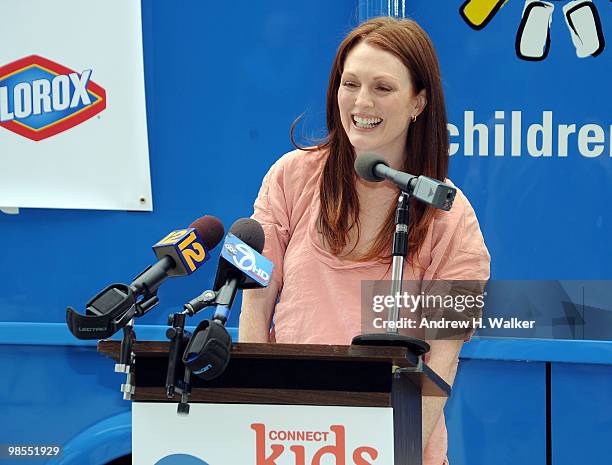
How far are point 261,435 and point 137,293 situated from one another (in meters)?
0.37

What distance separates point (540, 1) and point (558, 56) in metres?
0.18

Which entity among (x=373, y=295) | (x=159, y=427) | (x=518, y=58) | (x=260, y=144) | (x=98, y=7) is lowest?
(x=159, y=427)

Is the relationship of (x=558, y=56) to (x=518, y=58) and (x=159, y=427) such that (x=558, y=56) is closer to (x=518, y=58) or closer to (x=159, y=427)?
(x=518, y=58)

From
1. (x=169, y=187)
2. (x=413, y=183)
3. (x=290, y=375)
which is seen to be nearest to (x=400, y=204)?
(x=413, y=183)

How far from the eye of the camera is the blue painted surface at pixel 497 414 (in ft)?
10.2

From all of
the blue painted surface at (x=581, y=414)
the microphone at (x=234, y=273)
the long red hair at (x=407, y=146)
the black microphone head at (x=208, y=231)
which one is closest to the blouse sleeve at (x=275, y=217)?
the long red hair at (x=407, y=146)

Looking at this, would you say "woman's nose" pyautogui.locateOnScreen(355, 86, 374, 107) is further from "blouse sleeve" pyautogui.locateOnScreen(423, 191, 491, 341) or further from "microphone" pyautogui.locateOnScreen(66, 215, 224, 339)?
"microphone" pyautogui.locateOnScreen(66, 215, 224, 339)

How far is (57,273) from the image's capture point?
327cm

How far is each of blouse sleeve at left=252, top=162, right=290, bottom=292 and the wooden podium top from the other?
0.71 metres

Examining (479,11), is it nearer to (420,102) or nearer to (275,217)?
(420,102)

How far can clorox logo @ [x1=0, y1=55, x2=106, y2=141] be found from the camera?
10.5 feet

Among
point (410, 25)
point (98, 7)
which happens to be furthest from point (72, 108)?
point (410, 25)

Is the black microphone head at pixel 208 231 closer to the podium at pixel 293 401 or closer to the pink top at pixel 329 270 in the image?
the podium at pixel 293 401

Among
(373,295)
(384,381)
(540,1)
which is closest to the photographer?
(384,381)
